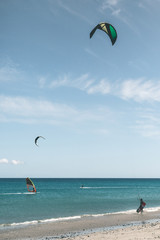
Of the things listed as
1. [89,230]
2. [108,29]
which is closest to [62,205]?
[89,230]

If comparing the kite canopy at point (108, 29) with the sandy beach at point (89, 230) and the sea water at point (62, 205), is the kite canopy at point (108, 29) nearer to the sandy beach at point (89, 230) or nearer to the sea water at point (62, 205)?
the sandy beach at point (89, 230)

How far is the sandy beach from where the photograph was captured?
42.4ft

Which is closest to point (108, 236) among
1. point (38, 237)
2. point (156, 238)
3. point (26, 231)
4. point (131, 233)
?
point (131, 233)

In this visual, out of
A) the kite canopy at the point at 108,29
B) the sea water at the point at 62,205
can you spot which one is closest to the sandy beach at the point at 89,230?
the sea water at the point at 62,205

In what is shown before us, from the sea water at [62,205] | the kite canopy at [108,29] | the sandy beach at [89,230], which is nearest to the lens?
the kite canopy at [108,29]

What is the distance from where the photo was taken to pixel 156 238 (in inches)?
460

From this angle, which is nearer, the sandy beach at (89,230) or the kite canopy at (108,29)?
the kite canopy at (108,29)

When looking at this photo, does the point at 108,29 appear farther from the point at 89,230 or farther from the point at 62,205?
the point at 62,205

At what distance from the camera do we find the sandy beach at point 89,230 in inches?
508

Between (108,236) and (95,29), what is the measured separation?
1030 cm

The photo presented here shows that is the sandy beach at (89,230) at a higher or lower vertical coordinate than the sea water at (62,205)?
lower

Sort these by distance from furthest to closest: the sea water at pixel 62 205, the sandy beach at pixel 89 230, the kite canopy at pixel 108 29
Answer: the sea water at pixel 62 205 → the sandy beach at pixel 89 230 → the kite canopy at pixel 108 29

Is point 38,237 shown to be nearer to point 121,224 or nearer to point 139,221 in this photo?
point 121,224

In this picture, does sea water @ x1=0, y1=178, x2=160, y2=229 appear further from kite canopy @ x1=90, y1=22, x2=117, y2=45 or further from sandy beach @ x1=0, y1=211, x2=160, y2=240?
kite canopy @ x1=90, y1=22, x2=117, y2=45
